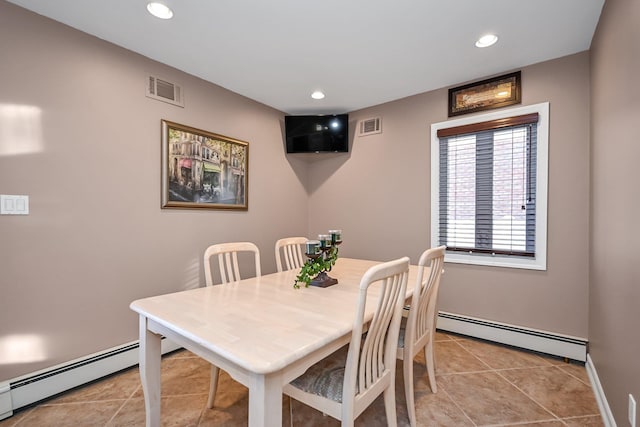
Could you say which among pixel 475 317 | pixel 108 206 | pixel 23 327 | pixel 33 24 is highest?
pixel 33 24

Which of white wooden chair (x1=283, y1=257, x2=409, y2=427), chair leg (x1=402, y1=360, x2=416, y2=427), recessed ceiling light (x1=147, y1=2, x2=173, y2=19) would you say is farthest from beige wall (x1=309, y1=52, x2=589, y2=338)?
recessed ceiling light (x1=147, y1=2, x2=173, y2=19)

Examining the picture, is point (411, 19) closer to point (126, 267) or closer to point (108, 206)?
point (108, 206)

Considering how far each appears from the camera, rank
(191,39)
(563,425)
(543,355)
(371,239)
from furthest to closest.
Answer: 1. (371,239)
2. (543,355)
3. (191,39)
4. (563,425)

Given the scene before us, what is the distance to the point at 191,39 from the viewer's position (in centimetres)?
211

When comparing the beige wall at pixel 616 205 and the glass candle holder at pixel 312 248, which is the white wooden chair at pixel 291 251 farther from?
the beige wall at pixel 616 205

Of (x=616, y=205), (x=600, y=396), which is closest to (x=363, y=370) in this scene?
(x=616, y=205)

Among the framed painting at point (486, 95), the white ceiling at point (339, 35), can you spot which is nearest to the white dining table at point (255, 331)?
the white ceiling at point (339, 35)

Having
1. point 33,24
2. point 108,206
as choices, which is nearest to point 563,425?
point 108,206

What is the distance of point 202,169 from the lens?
2.72m

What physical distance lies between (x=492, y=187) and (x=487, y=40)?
1223mm

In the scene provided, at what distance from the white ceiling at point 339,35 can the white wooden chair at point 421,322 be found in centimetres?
153

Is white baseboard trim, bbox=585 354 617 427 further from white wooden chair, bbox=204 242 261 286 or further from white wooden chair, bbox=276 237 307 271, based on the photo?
white wooden chair, bbox=204 242 261 286

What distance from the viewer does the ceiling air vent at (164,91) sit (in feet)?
7.78

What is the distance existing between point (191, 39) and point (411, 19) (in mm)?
1567
